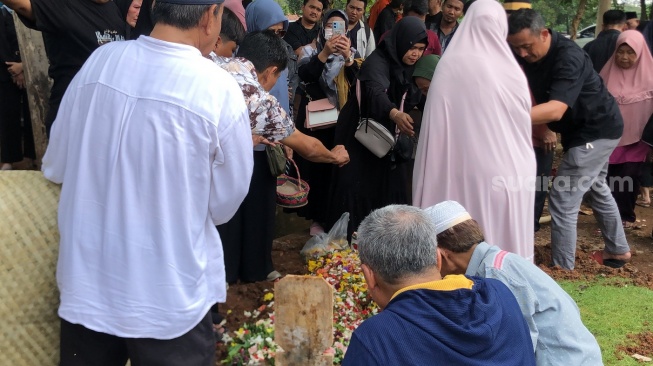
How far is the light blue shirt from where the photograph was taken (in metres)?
2.33

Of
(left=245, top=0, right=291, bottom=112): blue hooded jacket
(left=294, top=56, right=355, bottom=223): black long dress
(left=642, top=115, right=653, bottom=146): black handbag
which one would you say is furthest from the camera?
(left=642, top=115, right=653, bottom=146): black handbag

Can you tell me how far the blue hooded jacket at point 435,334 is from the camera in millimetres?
1808

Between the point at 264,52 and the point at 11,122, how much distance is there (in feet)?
13.8

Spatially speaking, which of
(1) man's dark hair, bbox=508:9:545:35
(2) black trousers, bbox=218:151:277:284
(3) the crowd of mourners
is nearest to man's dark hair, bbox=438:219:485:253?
(3) the crowd of mourners

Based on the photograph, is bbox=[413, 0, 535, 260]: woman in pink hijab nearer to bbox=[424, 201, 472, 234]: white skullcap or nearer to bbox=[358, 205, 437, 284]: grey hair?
bbox=[424, 201, 472, 234]: white skullcap

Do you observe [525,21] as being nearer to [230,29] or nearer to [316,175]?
[230,29]

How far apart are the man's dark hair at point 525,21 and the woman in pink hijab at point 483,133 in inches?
34.9

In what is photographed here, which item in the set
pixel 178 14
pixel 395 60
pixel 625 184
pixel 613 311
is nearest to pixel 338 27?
pixel 395 60

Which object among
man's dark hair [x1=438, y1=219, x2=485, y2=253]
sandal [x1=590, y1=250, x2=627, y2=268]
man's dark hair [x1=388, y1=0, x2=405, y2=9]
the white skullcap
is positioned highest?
man's dark hair [x1=388, y1=0, x2=405, y2=9]

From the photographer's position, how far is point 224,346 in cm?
372

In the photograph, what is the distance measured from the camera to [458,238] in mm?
2521

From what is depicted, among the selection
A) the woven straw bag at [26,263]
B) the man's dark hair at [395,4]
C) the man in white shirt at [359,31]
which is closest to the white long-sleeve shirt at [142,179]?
the woven straw bag at [26,263]

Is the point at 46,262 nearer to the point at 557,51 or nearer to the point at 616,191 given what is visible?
the point at 557,51

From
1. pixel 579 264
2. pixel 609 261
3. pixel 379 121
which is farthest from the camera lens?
pixel 609 261
